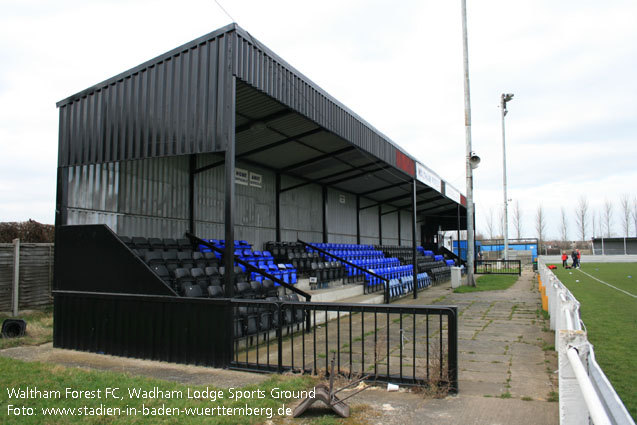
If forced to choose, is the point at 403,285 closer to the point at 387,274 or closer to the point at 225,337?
the point at 387,274

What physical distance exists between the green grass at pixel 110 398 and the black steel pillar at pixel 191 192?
7.11 meters

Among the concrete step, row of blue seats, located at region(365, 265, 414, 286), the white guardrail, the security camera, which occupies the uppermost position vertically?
the security camera

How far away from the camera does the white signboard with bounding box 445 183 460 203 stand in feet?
86.6

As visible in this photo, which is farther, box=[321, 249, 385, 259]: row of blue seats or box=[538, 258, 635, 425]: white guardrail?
box=[321, 249, 385, 259]: row of blue seats

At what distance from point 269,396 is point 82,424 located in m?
1.96

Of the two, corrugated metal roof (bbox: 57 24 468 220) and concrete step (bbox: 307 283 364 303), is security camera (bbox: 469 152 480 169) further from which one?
corrugated metal roof (bbox: 57 24 468 220)

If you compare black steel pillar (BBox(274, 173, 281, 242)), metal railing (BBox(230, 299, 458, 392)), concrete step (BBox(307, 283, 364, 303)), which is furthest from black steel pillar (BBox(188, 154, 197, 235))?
metal railing (BBox(230, 299, 458, 392))

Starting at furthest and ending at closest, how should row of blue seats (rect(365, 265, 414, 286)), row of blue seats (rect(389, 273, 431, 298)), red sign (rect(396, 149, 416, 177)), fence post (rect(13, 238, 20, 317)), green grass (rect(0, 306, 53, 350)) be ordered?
1. red sign (rect(396, 149, 416, 177))
2. row of blue seats (rect(389, 273, 431, 298))
3. row of blue seats (rect(365, 265, 414, 286))
4. fence post (rect(13, 238, 20, 317))
5. green grass (rect(0, 306, 53, 350))

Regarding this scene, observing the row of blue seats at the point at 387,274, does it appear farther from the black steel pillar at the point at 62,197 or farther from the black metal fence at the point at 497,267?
the black metal fence at the point at 497,267

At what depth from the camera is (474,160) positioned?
20953 mm

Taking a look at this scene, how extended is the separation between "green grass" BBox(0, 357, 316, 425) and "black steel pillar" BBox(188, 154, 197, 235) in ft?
23.3

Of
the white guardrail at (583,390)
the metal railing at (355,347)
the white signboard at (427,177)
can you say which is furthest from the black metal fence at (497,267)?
the white guardrail at (583,390)

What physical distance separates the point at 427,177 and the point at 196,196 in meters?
11.9

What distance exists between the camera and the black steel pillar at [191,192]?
540 inches
